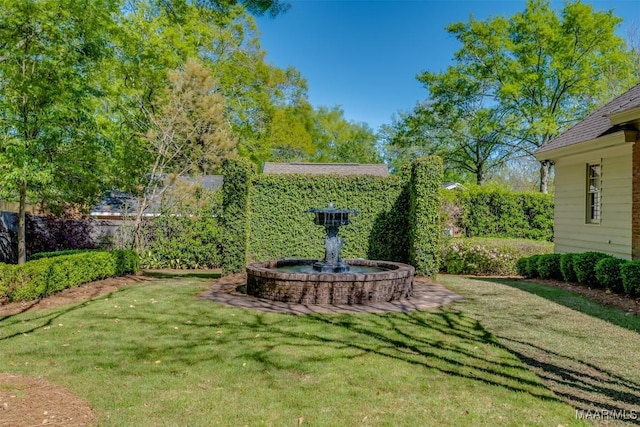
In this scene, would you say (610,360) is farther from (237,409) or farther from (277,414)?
(237,409)

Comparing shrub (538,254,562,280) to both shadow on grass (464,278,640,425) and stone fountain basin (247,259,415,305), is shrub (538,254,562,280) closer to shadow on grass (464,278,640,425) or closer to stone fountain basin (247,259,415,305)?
shadow on grass (464,278,640,425)

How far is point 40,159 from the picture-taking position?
8820mm

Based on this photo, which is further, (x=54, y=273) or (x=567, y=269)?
(x=567, y=269)

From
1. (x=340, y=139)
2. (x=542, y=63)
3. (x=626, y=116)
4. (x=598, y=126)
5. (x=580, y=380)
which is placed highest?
(x=542, y=63)

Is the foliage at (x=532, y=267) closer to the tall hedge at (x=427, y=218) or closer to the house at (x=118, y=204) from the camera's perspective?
the tall hedge at (x=427, y=218)

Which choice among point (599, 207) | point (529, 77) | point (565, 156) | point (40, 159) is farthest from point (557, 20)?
point (40, 159)

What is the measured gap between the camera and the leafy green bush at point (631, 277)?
25.5 ft

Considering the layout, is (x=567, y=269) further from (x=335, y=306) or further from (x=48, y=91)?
(x=48, y=91)

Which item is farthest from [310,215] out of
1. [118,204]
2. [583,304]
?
[118,204]

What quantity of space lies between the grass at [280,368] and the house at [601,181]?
5.82m

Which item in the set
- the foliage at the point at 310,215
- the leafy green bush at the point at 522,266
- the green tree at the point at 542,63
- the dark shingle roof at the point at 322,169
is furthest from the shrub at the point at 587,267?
the dark shingle roof at the point at 322,169

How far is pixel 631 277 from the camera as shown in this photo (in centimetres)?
787

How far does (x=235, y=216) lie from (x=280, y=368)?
763 cm

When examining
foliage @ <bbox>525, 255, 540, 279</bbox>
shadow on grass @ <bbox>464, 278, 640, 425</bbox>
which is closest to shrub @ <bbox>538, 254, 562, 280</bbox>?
foliage @ <bbox>525, 255, 540, 279</bbox>
